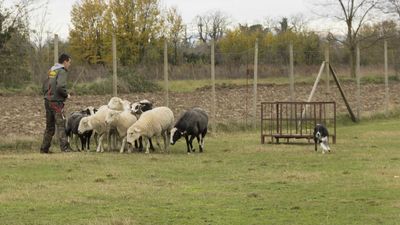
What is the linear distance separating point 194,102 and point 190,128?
10.6 meters

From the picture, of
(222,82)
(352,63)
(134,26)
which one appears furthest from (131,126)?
(352,63)

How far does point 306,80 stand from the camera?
35438 millimetres

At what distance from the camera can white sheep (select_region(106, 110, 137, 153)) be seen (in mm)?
17750

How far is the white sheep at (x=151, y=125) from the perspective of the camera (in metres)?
17.3

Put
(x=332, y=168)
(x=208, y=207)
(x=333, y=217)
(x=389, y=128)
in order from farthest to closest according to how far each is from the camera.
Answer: (x=389, y=128), (x=332, y=168), (x=208, y=207), (x=333, y=217)

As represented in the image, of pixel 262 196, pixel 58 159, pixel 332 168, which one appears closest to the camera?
pixel 262 196

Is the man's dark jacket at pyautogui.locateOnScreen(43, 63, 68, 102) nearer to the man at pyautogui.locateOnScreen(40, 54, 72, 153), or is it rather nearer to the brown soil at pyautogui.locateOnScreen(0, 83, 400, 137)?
the man at pyautogui.locateOnScreen(40, 54, 72, 153)

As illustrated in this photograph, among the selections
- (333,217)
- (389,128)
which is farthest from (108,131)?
(389,128)

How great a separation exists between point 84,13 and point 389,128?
91.0ft

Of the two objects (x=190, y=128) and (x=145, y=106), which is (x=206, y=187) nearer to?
(x=190, y=128)

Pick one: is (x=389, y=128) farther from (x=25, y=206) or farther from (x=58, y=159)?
(x=25, y=206)

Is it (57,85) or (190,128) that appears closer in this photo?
Result: (57,85)

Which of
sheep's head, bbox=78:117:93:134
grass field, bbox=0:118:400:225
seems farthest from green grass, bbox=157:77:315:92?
grass field, bbox=0:118:400:225

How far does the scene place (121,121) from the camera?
58.9ft
